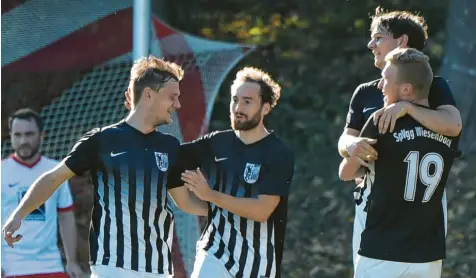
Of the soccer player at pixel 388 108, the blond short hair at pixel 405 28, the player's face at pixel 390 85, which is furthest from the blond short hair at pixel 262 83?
the player's face at pixel 390 85

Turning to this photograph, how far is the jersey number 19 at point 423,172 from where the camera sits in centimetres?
475

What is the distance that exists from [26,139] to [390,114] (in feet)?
12.7

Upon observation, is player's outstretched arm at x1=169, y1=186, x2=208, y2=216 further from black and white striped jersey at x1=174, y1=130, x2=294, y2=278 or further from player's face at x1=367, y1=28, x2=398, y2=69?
player's face at x1=367, y1=28, x2=398, y2=69

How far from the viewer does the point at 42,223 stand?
776cm

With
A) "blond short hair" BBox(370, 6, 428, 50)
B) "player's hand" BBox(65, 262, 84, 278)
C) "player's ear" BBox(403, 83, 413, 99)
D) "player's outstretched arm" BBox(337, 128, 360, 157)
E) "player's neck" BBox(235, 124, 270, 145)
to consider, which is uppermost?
"blond short hair" BBox(370, 6, 428, 50)

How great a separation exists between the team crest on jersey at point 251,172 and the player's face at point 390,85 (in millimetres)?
1055

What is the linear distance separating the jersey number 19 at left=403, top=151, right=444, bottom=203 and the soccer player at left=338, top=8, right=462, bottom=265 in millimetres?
122

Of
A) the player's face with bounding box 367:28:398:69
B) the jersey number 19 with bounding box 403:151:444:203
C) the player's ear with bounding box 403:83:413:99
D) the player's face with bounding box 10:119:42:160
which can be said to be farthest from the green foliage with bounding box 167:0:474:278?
the player's ear with bounding box 403:83:413:99

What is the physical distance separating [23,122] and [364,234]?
379cm

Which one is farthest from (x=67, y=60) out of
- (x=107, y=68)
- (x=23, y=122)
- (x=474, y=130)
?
(x=474, y=130)

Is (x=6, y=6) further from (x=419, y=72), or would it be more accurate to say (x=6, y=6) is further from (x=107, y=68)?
(x=419, y=72)

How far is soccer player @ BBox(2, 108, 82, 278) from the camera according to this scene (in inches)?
305

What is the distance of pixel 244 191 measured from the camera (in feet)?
18.7

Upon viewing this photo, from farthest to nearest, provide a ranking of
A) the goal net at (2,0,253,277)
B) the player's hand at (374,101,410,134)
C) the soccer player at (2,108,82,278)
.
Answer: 1. the goal net at (2,0,253,277)
2. the soccer player at (2,108,82,278)
3. the player's hand at (374,101,410,134)
